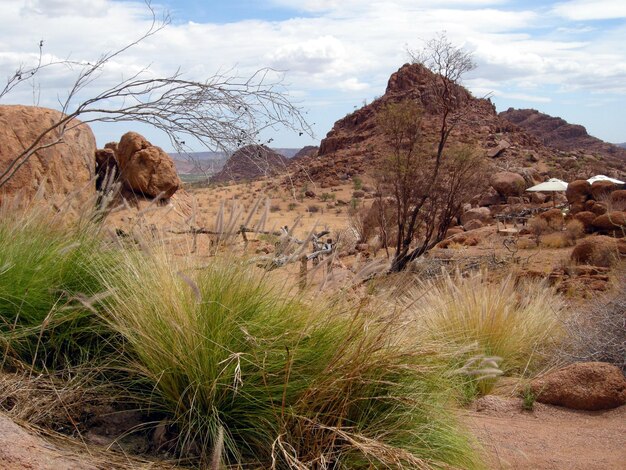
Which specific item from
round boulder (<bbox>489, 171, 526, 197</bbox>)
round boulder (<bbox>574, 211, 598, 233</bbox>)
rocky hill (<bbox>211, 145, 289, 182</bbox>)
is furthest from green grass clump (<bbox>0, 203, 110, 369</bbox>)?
round boulder (<bbox>489, 171, 526, 197</bbox>)

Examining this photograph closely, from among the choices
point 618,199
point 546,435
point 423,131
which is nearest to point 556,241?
point 618,199

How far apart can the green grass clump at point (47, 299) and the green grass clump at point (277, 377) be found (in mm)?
302

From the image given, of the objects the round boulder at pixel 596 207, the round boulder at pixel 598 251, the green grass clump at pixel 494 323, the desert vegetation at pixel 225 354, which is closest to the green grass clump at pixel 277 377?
the desert vegetation at pixel 225 354

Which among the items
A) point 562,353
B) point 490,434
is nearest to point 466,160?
point 562,353

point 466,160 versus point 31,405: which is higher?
point 466,160

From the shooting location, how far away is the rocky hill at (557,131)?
77000mm

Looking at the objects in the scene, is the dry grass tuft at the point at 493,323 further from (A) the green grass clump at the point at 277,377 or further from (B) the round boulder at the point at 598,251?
(B) the round boulder at the point at 598,251

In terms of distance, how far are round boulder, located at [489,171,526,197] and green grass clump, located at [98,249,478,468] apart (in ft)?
105

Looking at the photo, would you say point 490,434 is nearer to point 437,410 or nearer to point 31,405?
point 437,410

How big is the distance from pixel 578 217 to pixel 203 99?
20.4m

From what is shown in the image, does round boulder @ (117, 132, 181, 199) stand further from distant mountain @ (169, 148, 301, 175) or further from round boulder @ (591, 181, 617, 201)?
round boulder @ (591, 181, 617, 201)

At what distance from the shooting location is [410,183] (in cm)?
1814

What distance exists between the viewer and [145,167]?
13.0 m

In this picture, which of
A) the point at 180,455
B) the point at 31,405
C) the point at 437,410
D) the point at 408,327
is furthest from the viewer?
the point at 408,327
